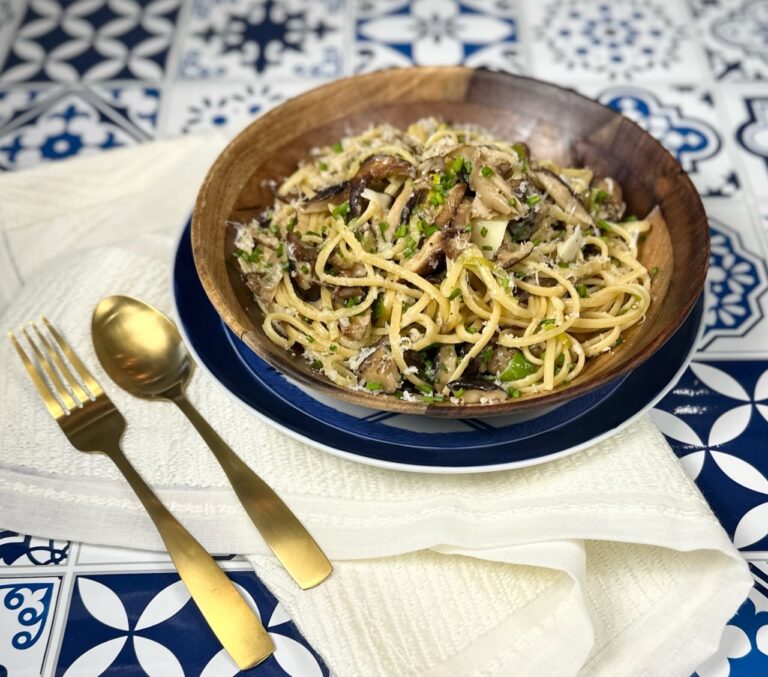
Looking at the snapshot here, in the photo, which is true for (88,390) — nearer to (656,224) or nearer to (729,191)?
(656,224)

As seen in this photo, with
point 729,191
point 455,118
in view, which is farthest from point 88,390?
point 729,191

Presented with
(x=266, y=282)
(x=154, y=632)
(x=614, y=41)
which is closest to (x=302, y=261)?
(x=266, y=282)

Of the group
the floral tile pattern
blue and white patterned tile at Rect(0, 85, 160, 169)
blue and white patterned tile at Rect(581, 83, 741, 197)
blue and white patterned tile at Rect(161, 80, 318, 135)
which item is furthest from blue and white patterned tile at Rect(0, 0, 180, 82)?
blue and white patterned tile at Rect(581, 83, 741, 197)

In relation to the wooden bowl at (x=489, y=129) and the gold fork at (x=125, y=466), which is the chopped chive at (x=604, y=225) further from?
the gold fork at (x=125, y=466)

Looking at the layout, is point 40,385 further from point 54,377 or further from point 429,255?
point 429,255

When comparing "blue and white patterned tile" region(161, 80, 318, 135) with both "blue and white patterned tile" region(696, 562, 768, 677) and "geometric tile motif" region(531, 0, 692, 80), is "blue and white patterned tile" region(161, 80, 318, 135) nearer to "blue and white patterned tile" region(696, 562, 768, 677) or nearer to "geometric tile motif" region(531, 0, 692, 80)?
"geometric tile motif" region(531, 0, 692, 80)

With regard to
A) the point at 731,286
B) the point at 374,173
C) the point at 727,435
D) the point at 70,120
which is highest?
the point at 374,173

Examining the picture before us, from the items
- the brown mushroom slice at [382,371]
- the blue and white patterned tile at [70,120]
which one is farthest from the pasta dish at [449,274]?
the blue and white patterned tile at [70,120]
